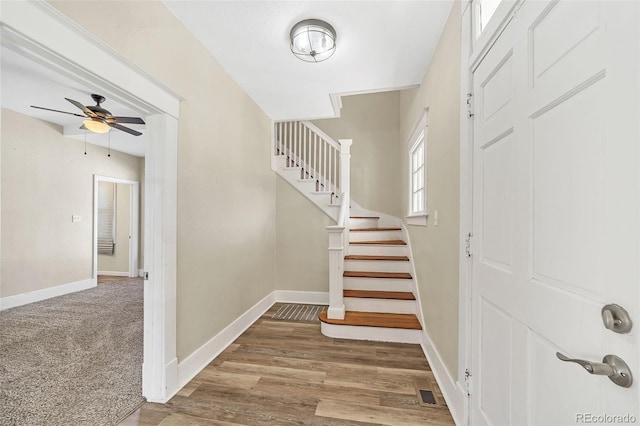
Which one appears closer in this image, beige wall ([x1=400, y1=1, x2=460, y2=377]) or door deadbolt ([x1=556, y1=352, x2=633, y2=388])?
door deadbolt ([x1=556, y1=352, x2=633, y2=388])

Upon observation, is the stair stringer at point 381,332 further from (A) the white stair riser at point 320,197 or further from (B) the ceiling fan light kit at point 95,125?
(B) the ceiling fan light kit at point 95,125

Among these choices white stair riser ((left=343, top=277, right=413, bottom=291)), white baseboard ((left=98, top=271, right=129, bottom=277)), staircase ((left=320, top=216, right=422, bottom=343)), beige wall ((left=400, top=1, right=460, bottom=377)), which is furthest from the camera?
white baseboard ((left=98, top=271, right=129, bottom=277))

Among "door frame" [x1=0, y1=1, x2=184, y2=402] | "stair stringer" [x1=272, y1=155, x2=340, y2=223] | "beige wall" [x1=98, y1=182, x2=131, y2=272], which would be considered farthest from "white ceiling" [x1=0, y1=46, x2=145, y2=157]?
"stair stringer" [x1=272, y1=155, x2=340, y2=223]

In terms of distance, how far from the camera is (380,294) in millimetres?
2912

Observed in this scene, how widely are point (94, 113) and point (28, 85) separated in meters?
0.87

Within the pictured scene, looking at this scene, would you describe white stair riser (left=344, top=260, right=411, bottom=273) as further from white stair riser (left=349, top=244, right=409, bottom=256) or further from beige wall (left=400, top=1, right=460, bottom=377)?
beige wall (left=400, top=1, right=460, bottom=377)

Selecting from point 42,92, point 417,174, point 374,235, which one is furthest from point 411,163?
point 42,92

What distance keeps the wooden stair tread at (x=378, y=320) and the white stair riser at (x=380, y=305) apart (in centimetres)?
5

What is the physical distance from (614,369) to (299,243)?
338 centimetres

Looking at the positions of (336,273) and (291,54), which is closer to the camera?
(291,54)

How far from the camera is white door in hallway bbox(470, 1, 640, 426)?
23.9 inches

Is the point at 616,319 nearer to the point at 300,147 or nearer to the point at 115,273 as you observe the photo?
the point at 300,147

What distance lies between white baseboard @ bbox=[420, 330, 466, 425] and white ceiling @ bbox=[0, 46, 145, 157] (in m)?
3.04

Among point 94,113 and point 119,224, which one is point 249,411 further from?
point 119,224
